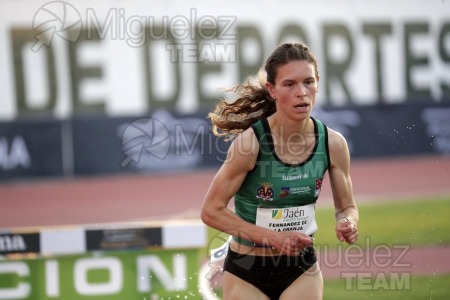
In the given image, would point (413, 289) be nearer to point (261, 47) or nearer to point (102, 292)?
point (102, 292)

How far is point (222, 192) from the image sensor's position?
441 cm

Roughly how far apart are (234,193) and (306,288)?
1.98ft

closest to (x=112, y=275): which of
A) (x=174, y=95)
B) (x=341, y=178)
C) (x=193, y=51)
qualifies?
(x=341, y=178)

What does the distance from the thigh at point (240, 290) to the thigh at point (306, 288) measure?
128 millimetres

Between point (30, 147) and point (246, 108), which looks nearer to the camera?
point (246, 108)

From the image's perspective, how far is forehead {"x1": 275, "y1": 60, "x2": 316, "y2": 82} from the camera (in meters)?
4.41

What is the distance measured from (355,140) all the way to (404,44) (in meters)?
2.08

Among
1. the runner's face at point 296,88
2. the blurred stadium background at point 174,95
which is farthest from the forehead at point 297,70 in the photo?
the blurred stadium background at point 174,95

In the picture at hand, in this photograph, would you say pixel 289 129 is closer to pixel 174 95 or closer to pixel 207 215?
pixel 207 215

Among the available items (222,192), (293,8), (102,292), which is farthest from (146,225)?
(293,8)

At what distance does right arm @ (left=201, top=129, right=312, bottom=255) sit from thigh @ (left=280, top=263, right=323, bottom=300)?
0.25 metres

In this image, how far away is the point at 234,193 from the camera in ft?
14.7

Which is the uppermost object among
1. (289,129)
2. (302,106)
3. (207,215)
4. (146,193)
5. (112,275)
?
(302,106)

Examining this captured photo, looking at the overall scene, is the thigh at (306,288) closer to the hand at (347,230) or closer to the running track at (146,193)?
the hand at (347,230)
